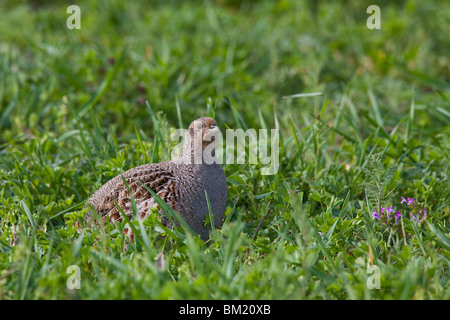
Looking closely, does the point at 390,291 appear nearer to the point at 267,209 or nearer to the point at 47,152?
the point at 267,209

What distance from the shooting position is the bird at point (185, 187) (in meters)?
3.37

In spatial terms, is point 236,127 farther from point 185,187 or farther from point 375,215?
point 375,215

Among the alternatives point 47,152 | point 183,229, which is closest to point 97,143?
point 47,152

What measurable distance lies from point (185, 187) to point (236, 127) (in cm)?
154

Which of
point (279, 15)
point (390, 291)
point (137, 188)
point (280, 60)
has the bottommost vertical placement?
point (390, 291)

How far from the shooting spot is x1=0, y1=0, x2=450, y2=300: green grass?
2.74 metres

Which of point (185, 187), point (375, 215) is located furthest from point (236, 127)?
point (375, 215)

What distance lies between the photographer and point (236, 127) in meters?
4.84

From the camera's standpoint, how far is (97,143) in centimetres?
426

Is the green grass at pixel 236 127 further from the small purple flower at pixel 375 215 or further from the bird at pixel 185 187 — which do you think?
the bird at pixel 185 187

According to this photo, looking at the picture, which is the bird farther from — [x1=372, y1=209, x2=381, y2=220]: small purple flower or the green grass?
[x1=372, y1=209, x2=381, y2=220]: small purple flower

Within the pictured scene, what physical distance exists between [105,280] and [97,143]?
1.73 meters

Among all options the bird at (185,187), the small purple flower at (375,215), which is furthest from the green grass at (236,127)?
the bird at (185,187)

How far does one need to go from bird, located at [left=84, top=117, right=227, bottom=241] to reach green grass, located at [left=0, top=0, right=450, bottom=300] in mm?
167
